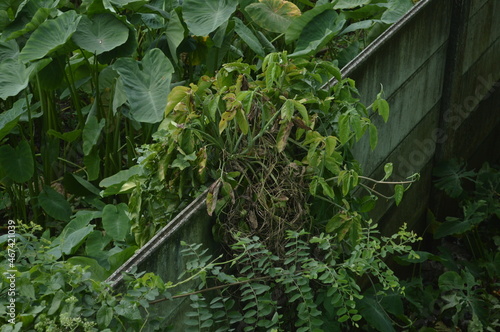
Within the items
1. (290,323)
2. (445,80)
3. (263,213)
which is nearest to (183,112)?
(263,213)

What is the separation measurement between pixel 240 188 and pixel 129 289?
0.49 m

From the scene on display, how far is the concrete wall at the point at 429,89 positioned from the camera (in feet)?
9.02

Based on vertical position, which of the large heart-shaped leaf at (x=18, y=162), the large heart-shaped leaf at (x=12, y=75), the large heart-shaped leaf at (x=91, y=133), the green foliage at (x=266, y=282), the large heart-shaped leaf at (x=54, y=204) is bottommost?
the large heart-shaped leaf at (x=54, y=204)

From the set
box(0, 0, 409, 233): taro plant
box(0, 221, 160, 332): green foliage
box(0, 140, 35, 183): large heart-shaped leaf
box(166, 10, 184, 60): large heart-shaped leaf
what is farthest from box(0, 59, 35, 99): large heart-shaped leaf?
box(0, 221, 160, 332): green foliage

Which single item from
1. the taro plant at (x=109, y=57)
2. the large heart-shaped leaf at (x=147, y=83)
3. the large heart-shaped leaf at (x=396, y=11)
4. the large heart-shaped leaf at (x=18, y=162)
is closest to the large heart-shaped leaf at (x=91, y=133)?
the taro plant at (x=109, y=57)

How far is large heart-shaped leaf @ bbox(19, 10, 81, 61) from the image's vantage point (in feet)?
9.15

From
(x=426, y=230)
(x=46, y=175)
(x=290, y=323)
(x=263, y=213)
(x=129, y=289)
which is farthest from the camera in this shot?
(x=426, y=230)

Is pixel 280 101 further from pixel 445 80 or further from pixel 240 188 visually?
pixel 445 80

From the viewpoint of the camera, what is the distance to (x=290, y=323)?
220 cm

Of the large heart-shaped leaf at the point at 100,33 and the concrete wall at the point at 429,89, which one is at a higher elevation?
the large heart-shaped leaf at the point at 100,33

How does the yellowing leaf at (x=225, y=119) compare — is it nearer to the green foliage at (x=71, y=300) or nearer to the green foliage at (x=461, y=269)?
the green foliage at (x=71, y=300)

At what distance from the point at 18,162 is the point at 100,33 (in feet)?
1.93

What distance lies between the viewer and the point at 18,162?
10.1ft

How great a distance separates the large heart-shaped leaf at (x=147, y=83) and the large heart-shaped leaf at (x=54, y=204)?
1.88 feet
